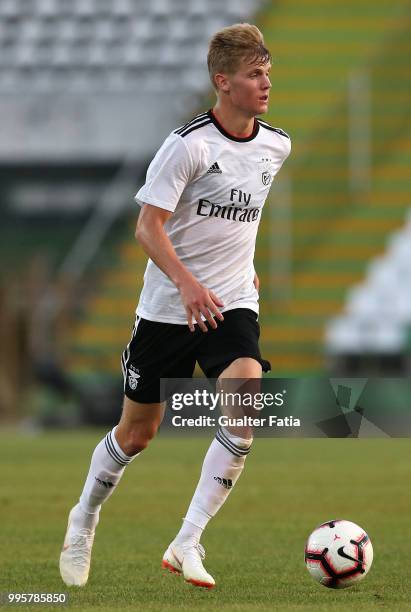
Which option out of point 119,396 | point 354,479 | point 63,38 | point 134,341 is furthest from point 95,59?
point 134,341

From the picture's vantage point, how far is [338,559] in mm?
4469

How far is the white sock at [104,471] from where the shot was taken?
4766mm

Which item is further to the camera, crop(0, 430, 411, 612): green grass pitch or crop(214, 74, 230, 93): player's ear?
crop(214, 74, 230, 93): player's ear

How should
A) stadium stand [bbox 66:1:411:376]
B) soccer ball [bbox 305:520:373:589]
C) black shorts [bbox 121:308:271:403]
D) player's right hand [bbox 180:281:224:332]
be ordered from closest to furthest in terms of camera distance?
1. player's right hand [bbox 180:281:224:332]
2. soccer ball [bbox 305:520:373:589]
3. black shorts [bbox 121:308:271:403]
4. stadium stand [bbox 66:1:411:376]

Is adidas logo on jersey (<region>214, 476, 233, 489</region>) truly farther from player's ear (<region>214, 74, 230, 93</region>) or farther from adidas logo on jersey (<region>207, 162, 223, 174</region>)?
player's ear (<region>214, 74, 230, 93</region>)

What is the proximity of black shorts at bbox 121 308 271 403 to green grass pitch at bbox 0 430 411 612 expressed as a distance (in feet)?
2.34

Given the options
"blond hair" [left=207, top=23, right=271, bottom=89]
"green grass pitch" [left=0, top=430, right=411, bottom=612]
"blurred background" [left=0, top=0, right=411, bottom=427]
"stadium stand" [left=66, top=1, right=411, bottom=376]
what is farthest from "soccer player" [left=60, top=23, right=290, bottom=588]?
"stadium stand" [left=66, top=1, right=411, bottom=376]

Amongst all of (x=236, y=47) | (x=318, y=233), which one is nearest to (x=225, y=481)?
(x=236, y=47)

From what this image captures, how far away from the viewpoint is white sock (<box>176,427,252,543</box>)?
15.1 feet

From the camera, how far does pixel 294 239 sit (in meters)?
16.7

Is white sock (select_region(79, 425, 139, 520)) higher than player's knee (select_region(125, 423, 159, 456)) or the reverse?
the reverse

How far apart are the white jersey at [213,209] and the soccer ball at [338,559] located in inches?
34.0

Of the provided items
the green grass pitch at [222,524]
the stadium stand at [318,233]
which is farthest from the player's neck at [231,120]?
the stadium stand at [318,233]

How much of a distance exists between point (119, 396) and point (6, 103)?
5934 millimetres
